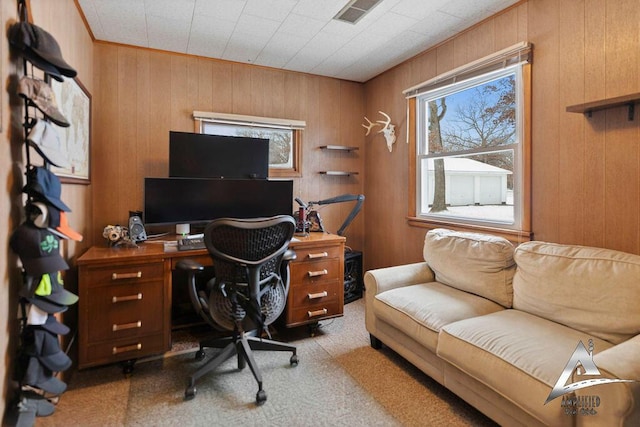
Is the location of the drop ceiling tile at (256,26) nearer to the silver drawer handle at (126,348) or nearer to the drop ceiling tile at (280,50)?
the drop ceiling tile at (280,50)

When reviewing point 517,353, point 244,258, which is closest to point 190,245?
point 244,258

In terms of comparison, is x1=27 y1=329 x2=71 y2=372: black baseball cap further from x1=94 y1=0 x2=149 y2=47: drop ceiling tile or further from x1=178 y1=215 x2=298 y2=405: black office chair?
x1=94 y1=0 x2=149 y2=47: drop ceiling tile

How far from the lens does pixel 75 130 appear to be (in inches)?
85.9

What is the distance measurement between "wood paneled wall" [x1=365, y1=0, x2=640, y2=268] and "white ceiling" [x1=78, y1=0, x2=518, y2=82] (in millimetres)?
253

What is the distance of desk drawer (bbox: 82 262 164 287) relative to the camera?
2.01 metres

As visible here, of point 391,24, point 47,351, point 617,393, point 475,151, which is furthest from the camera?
point 475,151

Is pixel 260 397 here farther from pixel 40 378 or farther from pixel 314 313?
pixel 40 378

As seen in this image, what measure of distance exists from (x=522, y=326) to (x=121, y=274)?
2.32 meters

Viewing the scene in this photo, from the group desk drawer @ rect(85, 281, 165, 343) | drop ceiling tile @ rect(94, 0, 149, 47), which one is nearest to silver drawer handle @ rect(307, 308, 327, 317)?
desk drawer @ rect(85, 281, 165, 343)

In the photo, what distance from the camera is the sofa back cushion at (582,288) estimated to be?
1567 millimetres

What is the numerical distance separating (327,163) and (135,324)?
2461 mm

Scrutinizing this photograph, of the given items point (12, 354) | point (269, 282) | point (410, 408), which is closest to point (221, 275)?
point (269, 282)

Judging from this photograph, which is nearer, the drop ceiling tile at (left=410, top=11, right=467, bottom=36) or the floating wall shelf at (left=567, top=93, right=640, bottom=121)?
the floating wall shelf at (left=567, top=93, right=640, bottom=121)

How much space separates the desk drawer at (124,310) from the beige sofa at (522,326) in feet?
4.81
